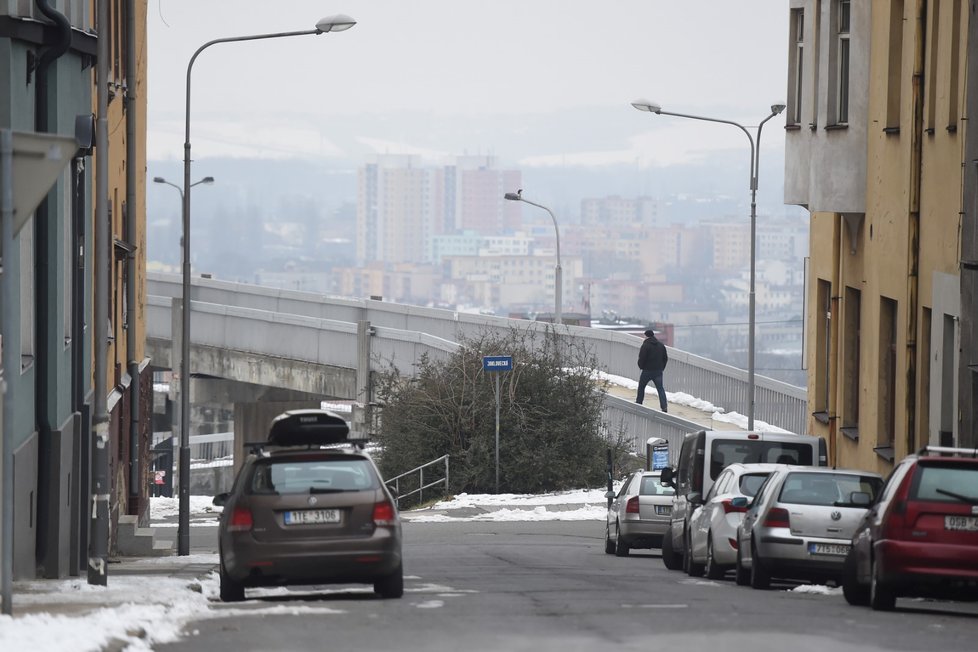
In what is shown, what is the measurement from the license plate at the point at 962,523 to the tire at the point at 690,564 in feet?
22.5

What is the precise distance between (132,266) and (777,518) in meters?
17.0

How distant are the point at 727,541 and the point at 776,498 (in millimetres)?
2204

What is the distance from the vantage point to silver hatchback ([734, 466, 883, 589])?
1689 centimetres

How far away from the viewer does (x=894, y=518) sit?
46.7 ft

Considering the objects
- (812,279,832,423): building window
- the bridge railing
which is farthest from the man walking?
(812,279,832,423): building window

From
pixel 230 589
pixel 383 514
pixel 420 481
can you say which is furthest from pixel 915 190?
pixel 420 481

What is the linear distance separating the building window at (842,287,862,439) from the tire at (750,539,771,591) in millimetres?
12299

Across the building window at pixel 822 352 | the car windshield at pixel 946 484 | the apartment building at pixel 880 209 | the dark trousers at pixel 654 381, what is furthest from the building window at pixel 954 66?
the dark trousers at pixel 654 381

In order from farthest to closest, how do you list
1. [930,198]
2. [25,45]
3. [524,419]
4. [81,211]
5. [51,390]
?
[524,419], [930,198], [81,211], [51,390], [25,45]

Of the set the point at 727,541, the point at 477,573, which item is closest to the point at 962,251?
the point at 727,541

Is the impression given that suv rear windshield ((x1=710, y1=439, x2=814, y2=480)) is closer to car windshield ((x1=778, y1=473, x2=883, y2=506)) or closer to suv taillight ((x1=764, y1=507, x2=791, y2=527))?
car windshield ((x1=778, y1=473, x2=883, y2=506))

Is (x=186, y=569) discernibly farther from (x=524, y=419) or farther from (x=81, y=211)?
(x=524, y=419)

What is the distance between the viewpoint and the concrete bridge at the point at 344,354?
144ft

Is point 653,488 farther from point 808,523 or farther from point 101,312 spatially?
point 101,312
